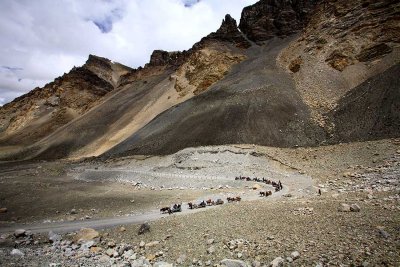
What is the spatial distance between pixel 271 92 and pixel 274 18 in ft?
141

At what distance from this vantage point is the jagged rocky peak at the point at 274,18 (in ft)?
272

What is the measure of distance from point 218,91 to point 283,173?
2707 centimetres

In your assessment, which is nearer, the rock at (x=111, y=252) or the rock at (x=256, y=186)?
the rock at (x=111, y=252)

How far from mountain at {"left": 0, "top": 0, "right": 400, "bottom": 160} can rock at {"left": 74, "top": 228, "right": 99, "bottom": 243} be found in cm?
2869

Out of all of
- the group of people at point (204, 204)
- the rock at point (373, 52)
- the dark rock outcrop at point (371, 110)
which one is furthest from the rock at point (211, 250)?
the rock at point (373, 52)

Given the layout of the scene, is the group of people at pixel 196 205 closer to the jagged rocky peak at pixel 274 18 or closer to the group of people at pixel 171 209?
the group of people at pixel 171 209

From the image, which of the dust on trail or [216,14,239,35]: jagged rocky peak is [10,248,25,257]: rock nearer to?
the dust on trail

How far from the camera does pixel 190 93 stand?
7356 cm

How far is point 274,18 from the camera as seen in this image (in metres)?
87.2

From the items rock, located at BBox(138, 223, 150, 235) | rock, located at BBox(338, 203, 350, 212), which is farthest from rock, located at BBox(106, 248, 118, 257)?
rock, located at BBox(338, 203, 350, 212)

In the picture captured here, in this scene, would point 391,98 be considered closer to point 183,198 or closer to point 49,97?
point 183,198

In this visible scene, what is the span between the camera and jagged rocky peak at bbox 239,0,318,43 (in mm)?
82875

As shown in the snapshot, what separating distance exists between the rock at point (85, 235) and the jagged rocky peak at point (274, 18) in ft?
252

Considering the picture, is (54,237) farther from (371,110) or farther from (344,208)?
(371,110)
